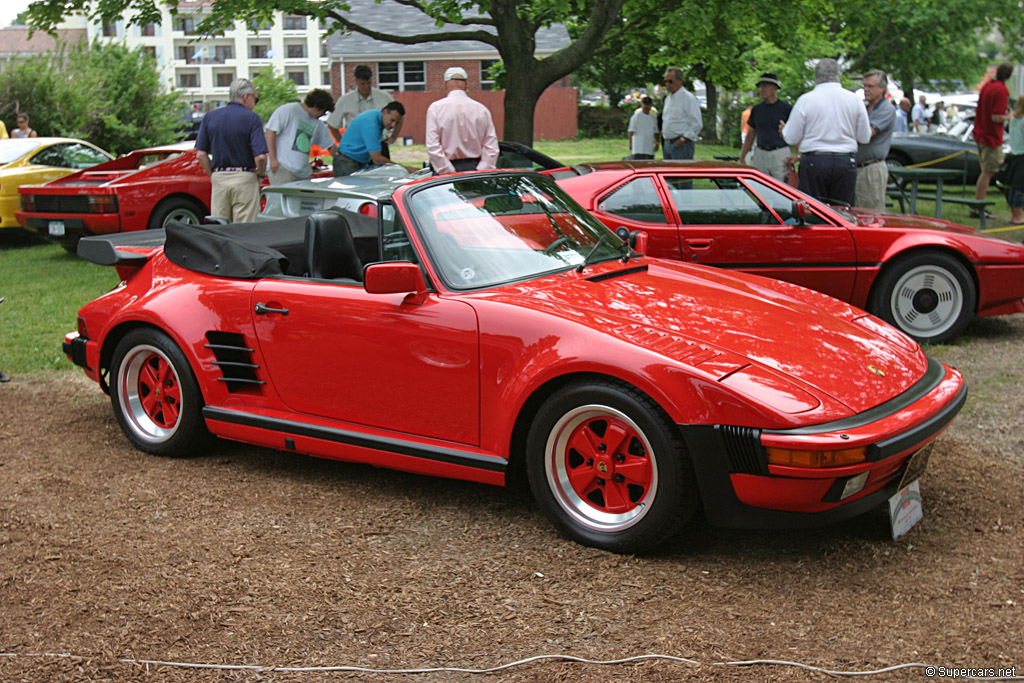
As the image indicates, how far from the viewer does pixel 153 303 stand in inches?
200

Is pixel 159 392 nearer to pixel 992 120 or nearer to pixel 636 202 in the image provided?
pixel 636 202

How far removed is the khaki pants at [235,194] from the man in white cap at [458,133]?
199 centimetres

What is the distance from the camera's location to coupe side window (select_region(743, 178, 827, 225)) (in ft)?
24.0

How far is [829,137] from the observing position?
9.07m

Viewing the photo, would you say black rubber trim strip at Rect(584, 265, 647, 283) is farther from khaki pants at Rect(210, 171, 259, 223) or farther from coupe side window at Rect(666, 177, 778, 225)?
khaki pants at Rect(210, 171, 259, 223)

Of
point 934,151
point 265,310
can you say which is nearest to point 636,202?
point 265,310

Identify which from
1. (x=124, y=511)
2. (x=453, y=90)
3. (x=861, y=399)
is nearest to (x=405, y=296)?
(x=124, y=511)

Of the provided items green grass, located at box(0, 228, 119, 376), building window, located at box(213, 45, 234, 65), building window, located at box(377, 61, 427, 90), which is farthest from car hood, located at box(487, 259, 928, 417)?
building window, located at box(213, 45, 234, 65)

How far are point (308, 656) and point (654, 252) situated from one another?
478 cm

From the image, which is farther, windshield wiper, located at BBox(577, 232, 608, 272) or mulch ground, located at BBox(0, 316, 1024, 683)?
windshield wiper, located at BBox(577, 232, 608, 272)

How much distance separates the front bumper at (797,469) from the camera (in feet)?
11.2

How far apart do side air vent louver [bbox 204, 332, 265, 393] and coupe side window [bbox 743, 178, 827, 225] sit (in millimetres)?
4208

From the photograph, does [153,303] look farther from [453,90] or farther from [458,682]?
[453,90]

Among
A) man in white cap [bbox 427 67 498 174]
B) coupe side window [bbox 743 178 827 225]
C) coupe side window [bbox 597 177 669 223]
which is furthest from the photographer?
man in white cap [bbox 427 67 498 174]
